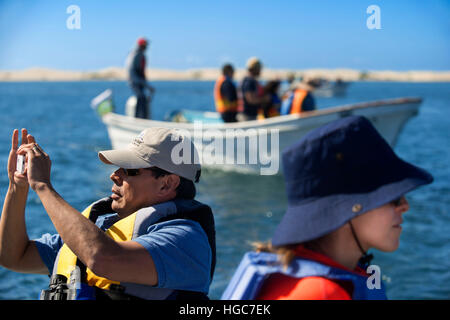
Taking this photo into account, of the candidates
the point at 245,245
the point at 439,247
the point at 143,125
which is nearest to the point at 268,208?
the point at 245,245

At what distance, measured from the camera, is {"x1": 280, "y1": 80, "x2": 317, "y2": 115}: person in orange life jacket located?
10.5 metres

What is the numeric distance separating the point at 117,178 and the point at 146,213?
0.24 m

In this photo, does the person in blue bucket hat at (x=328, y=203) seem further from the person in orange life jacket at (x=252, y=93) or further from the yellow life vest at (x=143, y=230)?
the person in orange life jacket at (x=252, y=93)

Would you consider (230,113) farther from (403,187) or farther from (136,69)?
(403,187)

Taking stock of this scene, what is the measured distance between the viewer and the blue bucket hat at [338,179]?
5.05 ft

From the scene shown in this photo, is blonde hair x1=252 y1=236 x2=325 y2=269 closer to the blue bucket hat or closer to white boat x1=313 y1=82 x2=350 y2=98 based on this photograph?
the blue bucket hat

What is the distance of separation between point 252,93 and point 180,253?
355 inches

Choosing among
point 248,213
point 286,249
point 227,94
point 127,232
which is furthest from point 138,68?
Answer: point 286,249

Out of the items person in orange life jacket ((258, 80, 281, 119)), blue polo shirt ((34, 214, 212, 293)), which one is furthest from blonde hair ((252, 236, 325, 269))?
person in orange life jacket ((258, 80, 281, 119))

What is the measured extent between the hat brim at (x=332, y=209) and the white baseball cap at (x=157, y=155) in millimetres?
899

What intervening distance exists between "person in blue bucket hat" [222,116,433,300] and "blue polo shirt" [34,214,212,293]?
0.51 m

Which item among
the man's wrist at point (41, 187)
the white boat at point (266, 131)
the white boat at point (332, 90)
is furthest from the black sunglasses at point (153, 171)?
the white boat at point (332, 90)
